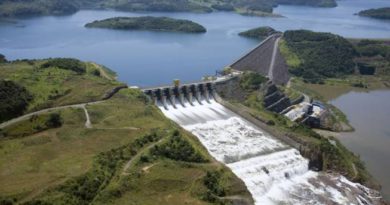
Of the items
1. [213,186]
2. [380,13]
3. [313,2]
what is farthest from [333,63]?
[313,2]

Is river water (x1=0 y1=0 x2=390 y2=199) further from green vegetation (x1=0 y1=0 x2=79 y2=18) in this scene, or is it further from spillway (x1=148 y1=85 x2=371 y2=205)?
spillway (x1=148 y1=85 x2=371 y2=205)

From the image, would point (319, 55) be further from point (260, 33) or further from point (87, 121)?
point (87, 121)

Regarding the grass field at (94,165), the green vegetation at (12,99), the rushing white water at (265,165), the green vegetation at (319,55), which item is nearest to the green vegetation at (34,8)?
the green vegetation at (319,55)

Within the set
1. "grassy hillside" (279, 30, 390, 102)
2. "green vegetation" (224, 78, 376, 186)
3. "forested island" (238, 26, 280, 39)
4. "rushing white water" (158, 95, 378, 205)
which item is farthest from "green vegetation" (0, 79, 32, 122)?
"forested island" (238, 26, 280, 39)

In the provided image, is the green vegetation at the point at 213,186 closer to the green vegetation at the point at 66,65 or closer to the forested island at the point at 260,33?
the green vegetation at the point at 66,65

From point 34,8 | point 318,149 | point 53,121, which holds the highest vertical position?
point 34,8

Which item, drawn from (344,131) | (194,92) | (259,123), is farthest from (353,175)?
(194,92)

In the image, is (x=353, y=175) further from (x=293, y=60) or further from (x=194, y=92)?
(x=293, y=60)
